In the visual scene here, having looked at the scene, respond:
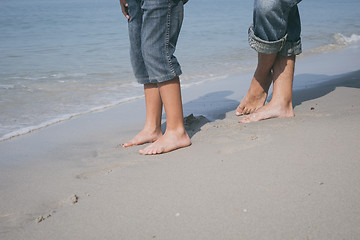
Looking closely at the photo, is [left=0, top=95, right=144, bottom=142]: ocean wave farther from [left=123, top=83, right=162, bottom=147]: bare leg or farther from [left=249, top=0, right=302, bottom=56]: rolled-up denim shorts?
[left=249, top=0, right=302, bottom=56]: rolled-up denim shorts

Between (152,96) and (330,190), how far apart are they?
47.7 inches

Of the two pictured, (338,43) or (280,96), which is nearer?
(280,96)


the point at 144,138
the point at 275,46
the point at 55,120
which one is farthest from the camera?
the point at 55,120

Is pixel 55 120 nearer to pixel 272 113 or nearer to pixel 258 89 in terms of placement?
pixel 258 89

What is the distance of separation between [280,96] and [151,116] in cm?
85

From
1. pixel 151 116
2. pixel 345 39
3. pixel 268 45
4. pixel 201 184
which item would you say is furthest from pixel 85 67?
pixel 345 39

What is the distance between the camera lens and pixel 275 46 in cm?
242

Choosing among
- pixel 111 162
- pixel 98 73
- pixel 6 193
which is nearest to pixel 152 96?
pixel 111 162

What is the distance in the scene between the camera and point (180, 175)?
1656 mm

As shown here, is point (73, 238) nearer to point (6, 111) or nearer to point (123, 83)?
point (6, 111)

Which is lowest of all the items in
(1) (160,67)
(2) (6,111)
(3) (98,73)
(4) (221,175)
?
(3) (98,73)

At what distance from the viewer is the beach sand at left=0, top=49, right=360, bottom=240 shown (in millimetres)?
1247

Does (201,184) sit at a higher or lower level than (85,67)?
higher

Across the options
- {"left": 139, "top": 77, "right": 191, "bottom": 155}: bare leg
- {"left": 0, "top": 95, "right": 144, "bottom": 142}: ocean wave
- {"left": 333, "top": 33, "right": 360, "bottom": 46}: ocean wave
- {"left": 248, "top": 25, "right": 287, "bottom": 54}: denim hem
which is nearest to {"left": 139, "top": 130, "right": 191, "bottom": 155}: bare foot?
{"left": 139, "top": 77, "right": 191, "bottom": 155}: bare leg
